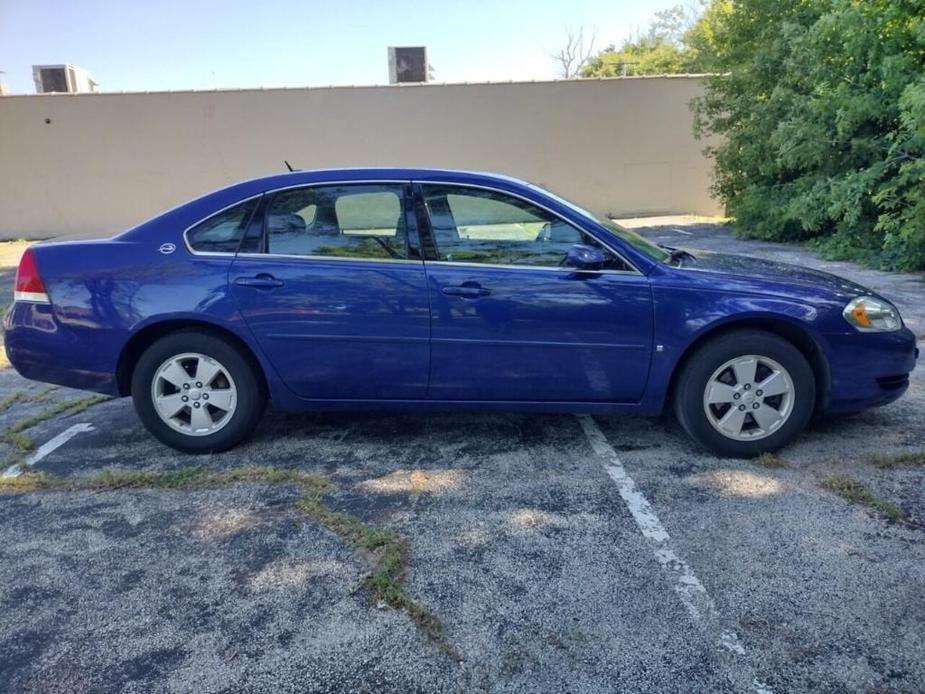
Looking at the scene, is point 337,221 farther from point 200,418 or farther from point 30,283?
point 30,283

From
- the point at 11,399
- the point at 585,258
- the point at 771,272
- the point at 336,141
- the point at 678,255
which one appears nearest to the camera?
the point at 585,258

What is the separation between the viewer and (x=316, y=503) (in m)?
3.41

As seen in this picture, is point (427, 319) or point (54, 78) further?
point (54, 78)

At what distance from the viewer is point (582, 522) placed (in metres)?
3.21

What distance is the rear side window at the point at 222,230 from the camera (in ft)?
12.7

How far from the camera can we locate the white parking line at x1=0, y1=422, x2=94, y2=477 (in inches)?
154

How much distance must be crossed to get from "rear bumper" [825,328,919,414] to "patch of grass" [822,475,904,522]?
0.48 metres

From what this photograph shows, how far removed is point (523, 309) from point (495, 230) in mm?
498

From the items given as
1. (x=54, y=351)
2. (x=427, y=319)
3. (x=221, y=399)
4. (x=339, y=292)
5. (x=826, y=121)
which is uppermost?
(x=826, y=121)

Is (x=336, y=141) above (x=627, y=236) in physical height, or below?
above

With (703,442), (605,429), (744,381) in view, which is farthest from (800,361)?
(605,429)

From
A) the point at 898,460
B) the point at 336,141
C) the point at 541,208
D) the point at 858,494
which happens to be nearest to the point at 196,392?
the point at 541,208

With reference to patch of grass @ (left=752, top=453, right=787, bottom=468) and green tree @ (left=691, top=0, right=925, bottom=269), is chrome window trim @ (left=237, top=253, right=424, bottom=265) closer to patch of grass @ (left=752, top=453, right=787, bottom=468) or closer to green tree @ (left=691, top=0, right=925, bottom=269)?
patch of grass @ (left=752, top=453, right=787, bottom=468)

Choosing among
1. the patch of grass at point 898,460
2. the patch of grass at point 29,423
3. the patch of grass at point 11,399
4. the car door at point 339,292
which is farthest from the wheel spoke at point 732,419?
the patch of grass at point 11,399
